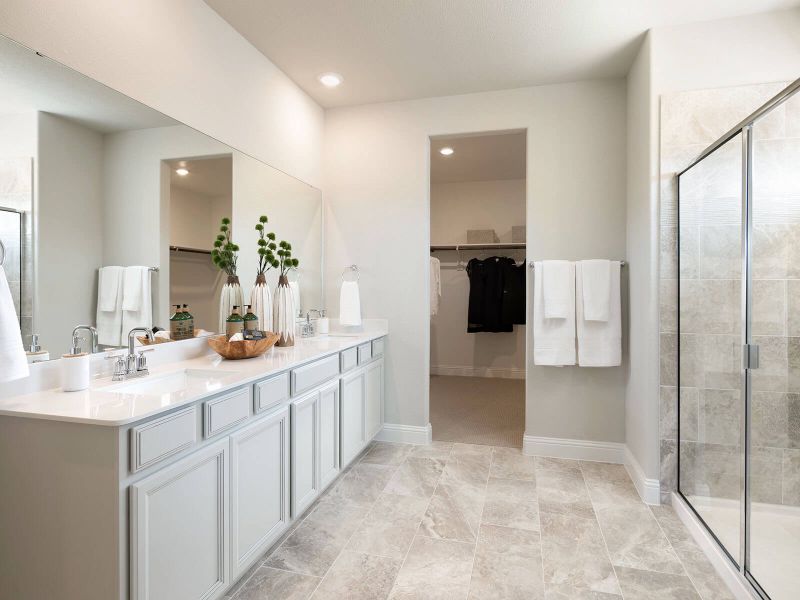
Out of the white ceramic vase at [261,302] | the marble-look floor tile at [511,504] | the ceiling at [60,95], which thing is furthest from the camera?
the white ceramic vase at [261,302]

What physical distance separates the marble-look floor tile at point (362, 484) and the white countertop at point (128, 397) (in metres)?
0.90

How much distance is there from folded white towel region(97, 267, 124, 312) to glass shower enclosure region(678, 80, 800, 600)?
2494mm

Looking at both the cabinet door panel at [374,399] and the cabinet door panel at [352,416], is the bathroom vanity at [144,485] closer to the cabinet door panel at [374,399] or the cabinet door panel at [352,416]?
the cabinet door panel at [352,416]

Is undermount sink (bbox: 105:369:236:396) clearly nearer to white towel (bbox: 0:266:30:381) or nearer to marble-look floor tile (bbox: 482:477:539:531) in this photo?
white towel (bbox: 0:266:30:381)

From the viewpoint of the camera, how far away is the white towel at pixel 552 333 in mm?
3055

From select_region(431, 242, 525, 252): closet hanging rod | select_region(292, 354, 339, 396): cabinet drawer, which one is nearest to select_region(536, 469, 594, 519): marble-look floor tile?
select_region(292, 354, 339, 396): cabinet drawer

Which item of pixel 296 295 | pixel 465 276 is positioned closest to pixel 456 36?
pixel 296 295

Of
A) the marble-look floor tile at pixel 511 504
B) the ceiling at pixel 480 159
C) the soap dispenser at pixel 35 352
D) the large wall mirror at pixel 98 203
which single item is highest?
the ceiling at pixel 480 159

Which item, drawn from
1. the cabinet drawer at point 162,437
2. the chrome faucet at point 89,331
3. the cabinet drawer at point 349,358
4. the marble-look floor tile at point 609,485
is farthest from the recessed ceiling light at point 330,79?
the marble-look floor tile at point 609,485

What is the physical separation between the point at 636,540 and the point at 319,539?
4.85ft

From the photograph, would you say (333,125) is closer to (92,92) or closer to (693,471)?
(92,92)

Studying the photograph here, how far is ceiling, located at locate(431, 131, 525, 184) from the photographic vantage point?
435cm

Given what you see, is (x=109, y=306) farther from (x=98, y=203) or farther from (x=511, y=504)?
(x=511, y=504)

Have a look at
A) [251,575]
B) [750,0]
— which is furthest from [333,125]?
[251,575]
